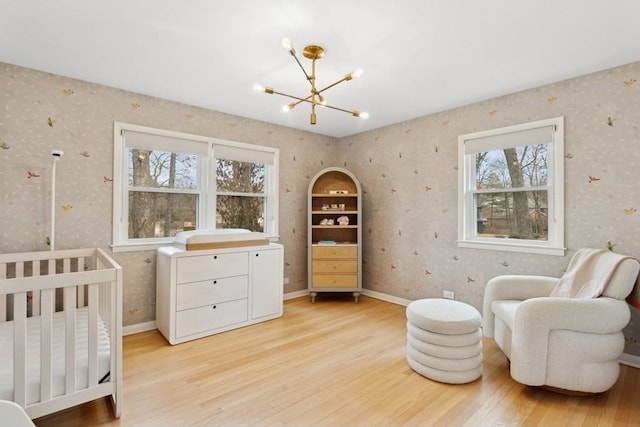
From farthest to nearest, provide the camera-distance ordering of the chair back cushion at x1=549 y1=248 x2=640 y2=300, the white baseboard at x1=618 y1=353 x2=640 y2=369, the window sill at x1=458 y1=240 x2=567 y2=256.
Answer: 1. the window sill at x1=458 y1=240 x2=567 y2=256
2. the white baseboard at x1=618 y1=353 x2=640 y2=369
3. the chair back cushion at x1=549 y1=248 x2=640 y2=300

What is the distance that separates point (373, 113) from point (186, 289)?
8.87ft

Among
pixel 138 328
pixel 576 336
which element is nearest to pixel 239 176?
pixel 138 328

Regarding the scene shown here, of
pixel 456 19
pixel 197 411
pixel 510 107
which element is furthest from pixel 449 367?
pixel 510 107

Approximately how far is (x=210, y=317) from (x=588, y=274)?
122 inches

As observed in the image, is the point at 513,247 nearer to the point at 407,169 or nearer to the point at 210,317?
the point at 407,169

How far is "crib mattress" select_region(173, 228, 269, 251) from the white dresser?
49mm

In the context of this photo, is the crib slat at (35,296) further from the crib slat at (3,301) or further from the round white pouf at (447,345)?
the round white pouf at (447,345)

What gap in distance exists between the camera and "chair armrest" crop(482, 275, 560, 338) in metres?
2.58

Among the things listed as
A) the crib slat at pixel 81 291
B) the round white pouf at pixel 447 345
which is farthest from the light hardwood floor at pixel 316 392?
the crib slat at pixel 81 291

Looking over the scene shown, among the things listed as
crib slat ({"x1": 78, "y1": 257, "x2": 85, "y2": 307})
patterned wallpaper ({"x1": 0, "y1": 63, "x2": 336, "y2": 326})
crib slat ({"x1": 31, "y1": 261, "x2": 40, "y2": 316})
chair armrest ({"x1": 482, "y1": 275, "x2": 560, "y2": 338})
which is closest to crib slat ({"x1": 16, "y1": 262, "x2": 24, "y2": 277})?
crib slat ({"x1": 31, "y1": 261, "x2": 40, "y2": 316})

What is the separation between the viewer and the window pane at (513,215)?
9.95 feet

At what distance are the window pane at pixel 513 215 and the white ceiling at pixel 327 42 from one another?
1.04 metres

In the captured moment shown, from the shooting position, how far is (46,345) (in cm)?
161

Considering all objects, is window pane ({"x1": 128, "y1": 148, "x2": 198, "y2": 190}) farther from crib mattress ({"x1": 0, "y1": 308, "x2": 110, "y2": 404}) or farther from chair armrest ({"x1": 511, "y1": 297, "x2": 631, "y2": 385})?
chair armrest ({"x1": 511, "y1": 297, "x2": 631, "y2": 385})
